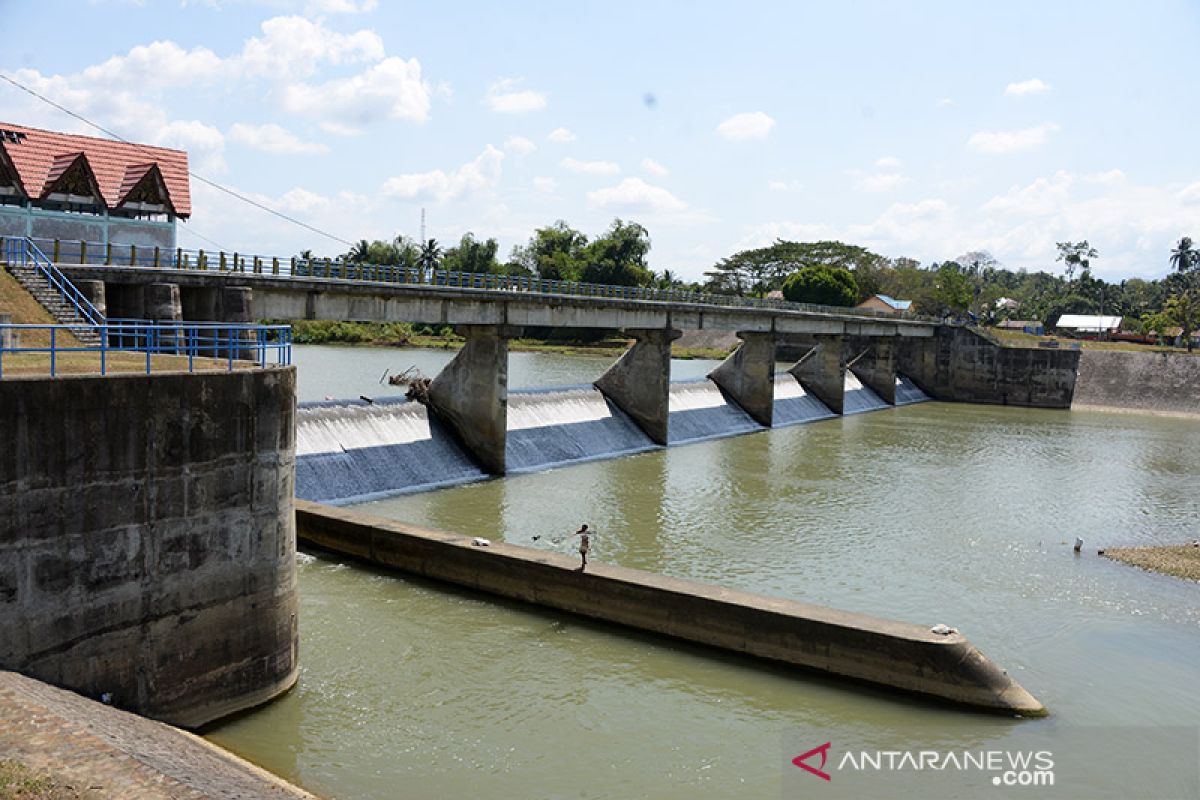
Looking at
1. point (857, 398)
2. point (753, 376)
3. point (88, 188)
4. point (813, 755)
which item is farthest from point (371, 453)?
point (857, 398)

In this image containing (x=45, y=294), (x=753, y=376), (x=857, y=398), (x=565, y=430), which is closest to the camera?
(x=45, y=294)

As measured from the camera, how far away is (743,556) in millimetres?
26016

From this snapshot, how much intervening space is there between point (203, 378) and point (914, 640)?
1274 centimetres

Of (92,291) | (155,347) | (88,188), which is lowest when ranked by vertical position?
(155,347)

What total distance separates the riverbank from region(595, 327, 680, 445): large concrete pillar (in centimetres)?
2328

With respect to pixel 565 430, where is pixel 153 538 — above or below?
above

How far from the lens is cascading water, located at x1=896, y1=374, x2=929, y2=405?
3201 inches

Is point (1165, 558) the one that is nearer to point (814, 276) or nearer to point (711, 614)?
point (711, 614)

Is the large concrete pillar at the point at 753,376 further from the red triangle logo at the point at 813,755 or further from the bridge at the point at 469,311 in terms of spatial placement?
the red triangle logo at the point at 813,755

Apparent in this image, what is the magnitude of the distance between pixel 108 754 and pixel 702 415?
46.1 m

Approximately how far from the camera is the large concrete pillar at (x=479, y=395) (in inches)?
1473

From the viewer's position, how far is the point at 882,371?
78625 millimetres

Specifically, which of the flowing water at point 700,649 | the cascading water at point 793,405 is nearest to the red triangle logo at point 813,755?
the flowing water at point 700,649

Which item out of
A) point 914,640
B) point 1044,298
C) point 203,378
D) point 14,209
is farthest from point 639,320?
point 1044,298
